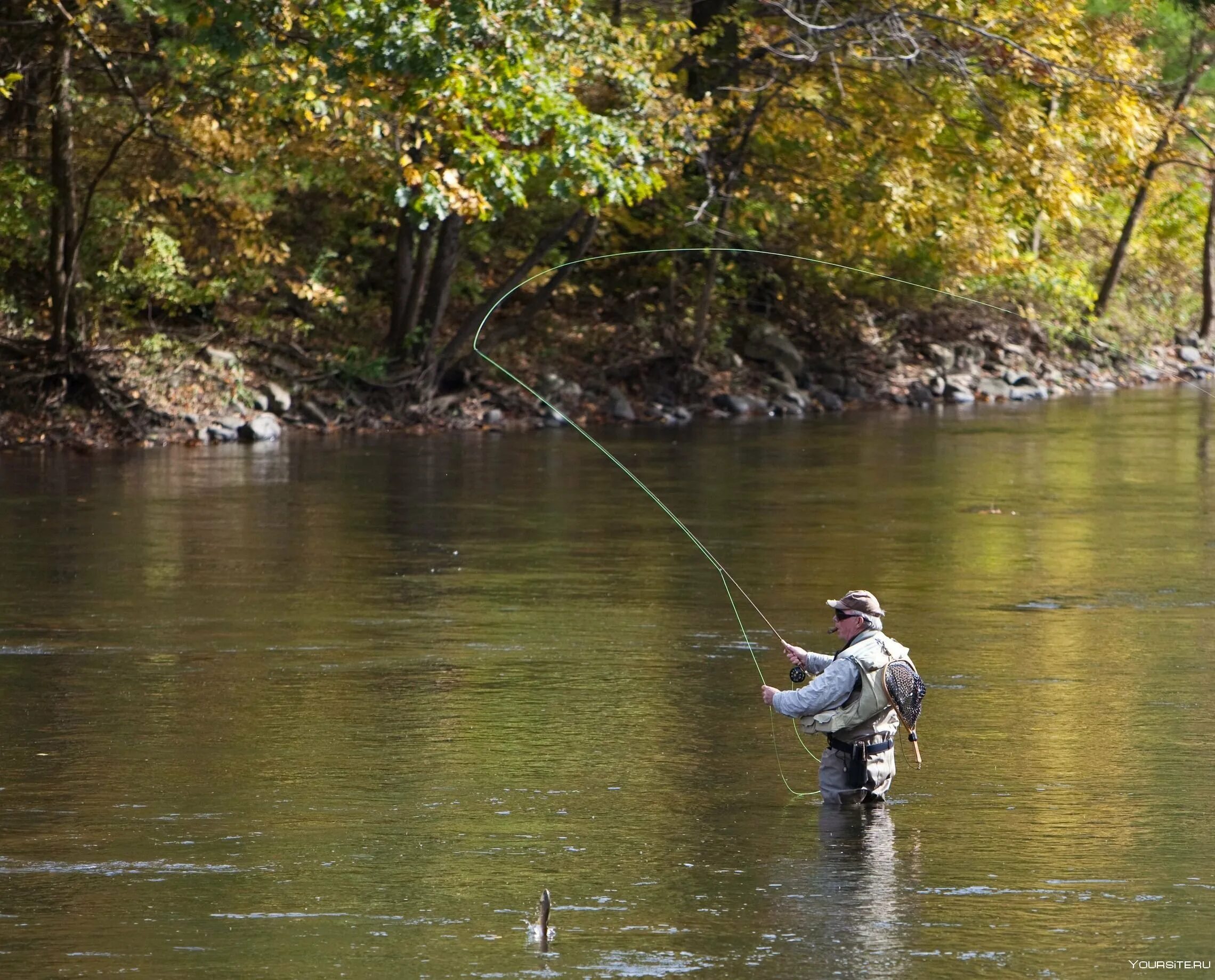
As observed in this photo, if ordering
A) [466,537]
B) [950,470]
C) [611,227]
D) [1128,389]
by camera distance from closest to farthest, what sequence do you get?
1. [466,537]
2. [950,470]
3. [611,227]
4. [1128,389]

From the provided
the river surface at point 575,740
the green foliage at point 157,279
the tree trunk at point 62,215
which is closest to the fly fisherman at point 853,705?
the river surface at point 575,740

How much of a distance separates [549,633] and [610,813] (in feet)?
13.3

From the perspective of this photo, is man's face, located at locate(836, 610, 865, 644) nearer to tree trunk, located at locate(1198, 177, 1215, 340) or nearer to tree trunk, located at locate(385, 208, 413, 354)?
tree trunk, located at locate(385, 208, 413, 354)

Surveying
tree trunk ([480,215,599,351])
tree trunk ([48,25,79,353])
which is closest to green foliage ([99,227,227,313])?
tree trunk ([48,25,79,353])

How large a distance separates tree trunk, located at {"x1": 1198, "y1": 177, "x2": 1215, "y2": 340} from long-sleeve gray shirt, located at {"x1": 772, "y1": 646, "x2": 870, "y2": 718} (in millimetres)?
35413

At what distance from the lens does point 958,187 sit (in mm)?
28531

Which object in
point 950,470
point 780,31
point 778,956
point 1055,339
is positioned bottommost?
point 778,956

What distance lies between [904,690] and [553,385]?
70.9 ft

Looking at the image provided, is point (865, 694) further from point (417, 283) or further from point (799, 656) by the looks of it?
point (417, 283)

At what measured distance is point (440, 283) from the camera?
27766 millimetres

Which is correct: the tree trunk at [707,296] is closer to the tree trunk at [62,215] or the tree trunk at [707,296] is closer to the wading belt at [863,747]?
the tree trunk at [62,215]

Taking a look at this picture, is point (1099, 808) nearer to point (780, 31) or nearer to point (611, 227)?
point (780, 31)

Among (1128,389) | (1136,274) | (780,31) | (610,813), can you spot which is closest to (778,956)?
(610,813)

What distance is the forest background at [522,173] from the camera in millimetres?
19625
